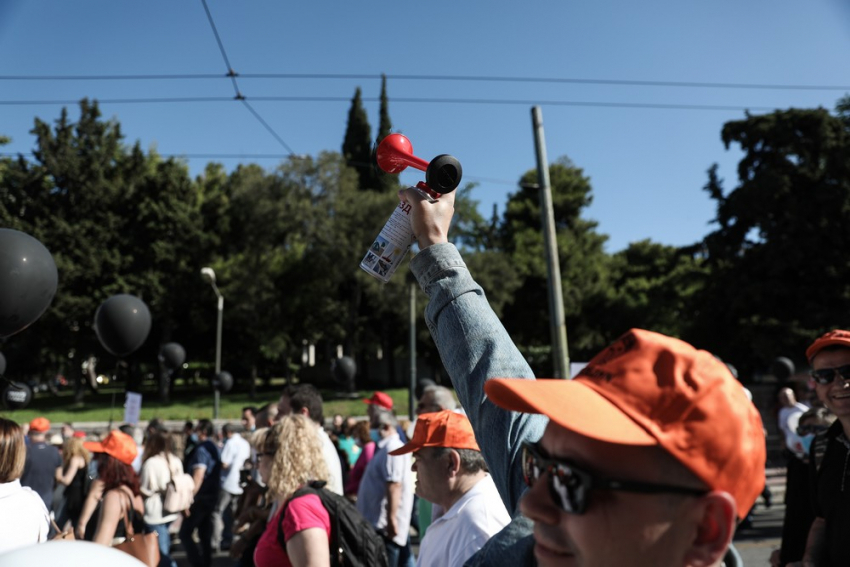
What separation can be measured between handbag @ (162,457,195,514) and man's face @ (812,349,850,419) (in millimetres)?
6192

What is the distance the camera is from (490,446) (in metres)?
1.68

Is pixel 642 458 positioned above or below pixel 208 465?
above

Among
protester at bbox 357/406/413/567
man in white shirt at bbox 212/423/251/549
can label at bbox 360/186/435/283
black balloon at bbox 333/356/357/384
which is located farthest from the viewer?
black balloon at bbox 333/356/357/384

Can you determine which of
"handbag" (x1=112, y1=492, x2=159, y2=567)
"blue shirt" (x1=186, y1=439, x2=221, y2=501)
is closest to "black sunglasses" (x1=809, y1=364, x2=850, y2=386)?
"handbag" (x1=112, y1=492, x2=159, y2=567)

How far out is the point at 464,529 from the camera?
9.44 ft

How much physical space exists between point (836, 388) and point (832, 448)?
0.29 m

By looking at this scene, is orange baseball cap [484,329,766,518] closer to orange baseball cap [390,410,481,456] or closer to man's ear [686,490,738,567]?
man's ear [686,490,738,567]

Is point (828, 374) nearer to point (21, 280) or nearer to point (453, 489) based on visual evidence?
point (453, 489)

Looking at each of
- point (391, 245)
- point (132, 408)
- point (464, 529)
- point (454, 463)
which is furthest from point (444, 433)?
point (132, 408)

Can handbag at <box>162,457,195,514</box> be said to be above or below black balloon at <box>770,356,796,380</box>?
below

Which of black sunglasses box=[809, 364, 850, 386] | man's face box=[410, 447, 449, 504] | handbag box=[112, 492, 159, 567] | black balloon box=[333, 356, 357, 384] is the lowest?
handbag box=[112, 492, 159, 567]

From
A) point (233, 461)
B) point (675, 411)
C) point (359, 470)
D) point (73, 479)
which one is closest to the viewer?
point (675, 411)

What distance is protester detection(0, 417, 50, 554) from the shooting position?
3059mm

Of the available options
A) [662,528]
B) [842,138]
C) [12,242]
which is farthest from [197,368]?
[662,528]
